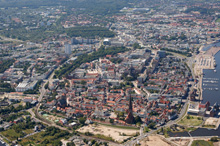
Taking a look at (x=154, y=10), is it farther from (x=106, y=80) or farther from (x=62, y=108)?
(x=62, y=108)

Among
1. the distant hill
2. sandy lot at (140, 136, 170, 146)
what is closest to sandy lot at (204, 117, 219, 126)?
sandy lot at (140, 136, 170, 146)

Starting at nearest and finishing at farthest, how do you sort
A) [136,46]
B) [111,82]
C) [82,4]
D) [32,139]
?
[32,139], [111,82], [136,46], [82,4]

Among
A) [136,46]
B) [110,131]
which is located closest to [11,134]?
[110,131]

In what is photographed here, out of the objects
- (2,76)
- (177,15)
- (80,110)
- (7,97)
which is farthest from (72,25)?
(80,110)

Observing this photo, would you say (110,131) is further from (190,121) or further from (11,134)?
(11,134)

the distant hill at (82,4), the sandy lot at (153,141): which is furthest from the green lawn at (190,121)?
the distant hill at (82,4)

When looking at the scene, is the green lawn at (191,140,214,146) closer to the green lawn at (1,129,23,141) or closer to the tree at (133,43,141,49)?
the green lawn at (1,129,23,141)
